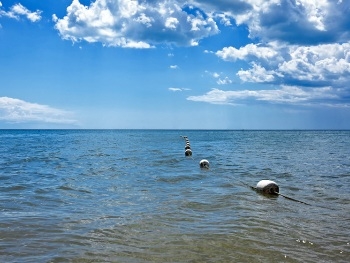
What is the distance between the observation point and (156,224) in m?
8.34

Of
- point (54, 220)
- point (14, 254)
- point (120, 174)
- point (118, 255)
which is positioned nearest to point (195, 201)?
point (54, 220)

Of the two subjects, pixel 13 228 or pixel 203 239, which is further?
pixel 13 228

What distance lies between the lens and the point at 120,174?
18.3 metres

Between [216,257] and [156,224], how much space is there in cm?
251

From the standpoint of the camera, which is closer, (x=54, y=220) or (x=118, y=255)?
(x=118, y=255)

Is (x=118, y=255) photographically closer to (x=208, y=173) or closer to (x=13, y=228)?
(x=13, y=228)

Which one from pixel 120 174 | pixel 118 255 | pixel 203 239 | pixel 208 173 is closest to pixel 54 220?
pixel 118 255

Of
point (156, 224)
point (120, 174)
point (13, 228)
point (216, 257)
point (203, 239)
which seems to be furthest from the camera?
point (120, 174)

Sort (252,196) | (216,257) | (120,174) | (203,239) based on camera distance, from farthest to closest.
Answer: (120,174), (252,196), (203,239), (216,257)

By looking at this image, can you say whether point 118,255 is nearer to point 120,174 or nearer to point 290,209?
point 290,209

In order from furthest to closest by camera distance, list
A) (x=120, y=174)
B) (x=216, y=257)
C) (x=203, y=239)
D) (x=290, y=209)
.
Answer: (x=120, y=174)
(x=290, y=209)
(x=203, y=239)
(x=216, y=257)

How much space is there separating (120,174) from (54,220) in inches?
384

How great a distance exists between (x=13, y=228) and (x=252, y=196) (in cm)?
805

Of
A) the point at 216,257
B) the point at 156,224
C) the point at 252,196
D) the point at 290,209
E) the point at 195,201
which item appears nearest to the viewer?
the point at 216,257
